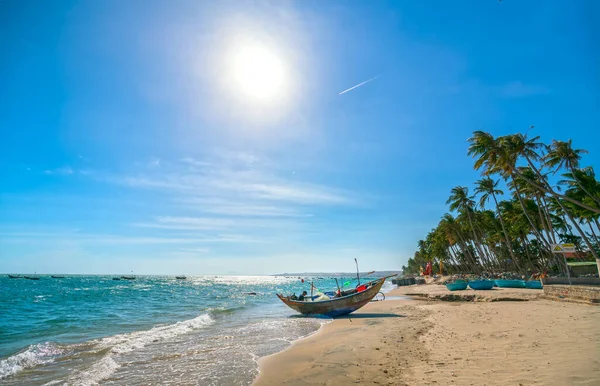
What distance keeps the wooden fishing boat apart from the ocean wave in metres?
15.0

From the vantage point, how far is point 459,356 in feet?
25.5

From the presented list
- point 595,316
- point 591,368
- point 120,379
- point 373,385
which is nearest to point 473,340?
point 591,368

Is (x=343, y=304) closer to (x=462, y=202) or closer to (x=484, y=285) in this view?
(x=484, y=285)

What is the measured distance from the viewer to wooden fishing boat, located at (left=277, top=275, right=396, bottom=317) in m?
21.3

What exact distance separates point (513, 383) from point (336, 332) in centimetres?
1011

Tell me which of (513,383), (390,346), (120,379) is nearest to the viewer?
(513,383)

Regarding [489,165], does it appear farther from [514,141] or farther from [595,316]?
[595,316]

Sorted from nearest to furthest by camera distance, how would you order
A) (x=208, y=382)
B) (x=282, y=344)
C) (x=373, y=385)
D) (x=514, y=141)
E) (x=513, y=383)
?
1. (x=513, y=383)
2. (x=373, y=385)
3. (x=208, y=382)
4. (x=282, y=344)
5. (x=514, y=141)

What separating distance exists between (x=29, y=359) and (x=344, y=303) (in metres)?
17.4

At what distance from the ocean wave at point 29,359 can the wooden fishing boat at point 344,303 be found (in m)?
15.0

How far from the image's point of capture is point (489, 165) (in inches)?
1204

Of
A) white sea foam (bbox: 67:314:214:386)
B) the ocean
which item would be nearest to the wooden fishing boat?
the ocean

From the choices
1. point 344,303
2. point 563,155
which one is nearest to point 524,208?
point 563,155

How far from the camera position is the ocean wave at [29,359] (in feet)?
32.8
